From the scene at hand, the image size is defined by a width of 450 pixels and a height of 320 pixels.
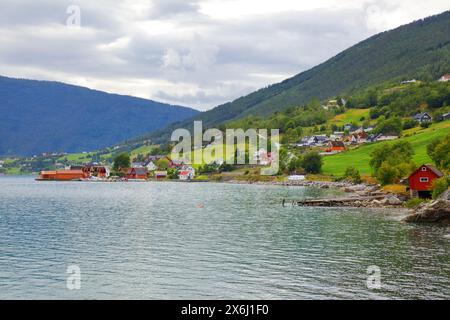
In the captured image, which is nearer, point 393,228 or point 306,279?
point 306,279

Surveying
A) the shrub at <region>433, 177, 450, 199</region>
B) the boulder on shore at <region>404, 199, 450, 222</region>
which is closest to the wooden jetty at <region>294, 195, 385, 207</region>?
the shrub at <region>433, 177, 450, 199</region>

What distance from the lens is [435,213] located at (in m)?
72.8

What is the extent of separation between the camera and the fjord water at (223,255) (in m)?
38.3

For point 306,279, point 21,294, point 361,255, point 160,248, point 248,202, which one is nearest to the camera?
point 21,294

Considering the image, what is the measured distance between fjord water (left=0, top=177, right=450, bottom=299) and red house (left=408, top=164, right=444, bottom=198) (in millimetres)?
19146

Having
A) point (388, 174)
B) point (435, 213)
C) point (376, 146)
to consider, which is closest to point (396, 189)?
point (388, 174)

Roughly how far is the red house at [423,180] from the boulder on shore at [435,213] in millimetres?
25955

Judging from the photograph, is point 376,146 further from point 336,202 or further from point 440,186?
point 440,186

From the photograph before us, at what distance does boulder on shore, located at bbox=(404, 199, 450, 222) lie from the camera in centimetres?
7244

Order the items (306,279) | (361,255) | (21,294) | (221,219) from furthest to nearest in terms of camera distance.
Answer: (221,219), (361,255), (306,279), (21,294)

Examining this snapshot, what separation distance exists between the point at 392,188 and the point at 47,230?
72.3 meters

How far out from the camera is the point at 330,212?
89.1 meters
